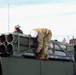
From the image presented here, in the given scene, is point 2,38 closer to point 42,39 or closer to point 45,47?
point 42,39

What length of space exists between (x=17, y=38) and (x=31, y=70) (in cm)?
88

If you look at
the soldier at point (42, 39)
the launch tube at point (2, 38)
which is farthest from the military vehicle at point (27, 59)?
the soldier at point (42, 39)

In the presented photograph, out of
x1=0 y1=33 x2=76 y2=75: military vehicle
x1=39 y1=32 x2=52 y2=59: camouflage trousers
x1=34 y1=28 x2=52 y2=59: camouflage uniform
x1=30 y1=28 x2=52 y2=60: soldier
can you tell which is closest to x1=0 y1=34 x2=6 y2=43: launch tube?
x1=0 y1=33 x2=76 y2=75: military vehicle

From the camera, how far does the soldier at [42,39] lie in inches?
413

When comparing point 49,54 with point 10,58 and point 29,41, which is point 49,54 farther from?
point 10,58

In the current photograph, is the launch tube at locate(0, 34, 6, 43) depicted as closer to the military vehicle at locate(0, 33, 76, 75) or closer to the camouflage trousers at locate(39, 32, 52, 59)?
the military vehicle at locate(0, 33, 76, 75)

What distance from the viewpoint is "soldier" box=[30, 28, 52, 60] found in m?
10.5

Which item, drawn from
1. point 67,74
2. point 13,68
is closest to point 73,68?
point 67,74

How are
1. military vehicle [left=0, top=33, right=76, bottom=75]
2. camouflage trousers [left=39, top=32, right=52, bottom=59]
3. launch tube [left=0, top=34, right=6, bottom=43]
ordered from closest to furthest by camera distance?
military vehicle [left=0, top=33, right=76, bottom=75] → launch tube [left=0, top=34, right=6, bottom=43] → camouflage trousers [left=39, top=32, right=52, bottom=59]

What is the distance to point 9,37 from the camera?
9258 mm

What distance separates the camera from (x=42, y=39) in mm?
10594

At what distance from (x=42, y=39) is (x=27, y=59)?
1247mm

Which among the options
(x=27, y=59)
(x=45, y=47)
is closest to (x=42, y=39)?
(x=45, y=47)

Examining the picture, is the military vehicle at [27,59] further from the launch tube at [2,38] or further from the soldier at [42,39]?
the soldier at [42,39]
